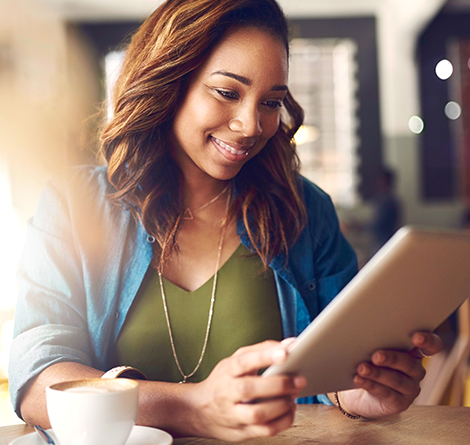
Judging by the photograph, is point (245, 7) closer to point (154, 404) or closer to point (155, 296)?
point (155, 296)

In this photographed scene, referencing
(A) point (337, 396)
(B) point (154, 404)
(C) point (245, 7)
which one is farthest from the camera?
(C) point (245, 7)

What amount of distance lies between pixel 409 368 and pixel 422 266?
229 millimetres

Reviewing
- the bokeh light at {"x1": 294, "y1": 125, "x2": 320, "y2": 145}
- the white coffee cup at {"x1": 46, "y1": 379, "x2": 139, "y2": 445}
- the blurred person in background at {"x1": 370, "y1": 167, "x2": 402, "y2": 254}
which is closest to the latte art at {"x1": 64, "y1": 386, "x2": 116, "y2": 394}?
the white coffee cup at {"x1": 46, "y1": 379, "x2": 139, "y2": 445}

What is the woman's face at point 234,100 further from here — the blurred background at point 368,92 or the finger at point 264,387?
the blurred background at point 368,92

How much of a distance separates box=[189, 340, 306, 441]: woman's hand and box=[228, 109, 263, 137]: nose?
454mm

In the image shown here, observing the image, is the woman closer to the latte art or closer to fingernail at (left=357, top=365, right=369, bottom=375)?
fingernail at (left=357, top=365, right=369, bottom=375)

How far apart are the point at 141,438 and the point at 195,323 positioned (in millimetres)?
412

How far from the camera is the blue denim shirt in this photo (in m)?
0.91

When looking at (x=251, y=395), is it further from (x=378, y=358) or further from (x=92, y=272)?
(x=92, y=272)

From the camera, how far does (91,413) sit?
0.56 meters

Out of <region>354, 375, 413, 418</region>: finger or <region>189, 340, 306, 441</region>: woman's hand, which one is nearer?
<region>189, 340, 306, 441</region>: woman's hand

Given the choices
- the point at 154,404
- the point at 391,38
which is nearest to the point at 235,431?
the point at 154,404

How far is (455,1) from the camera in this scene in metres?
5.77

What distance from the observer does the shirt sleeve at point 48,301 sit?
2.75 feet
